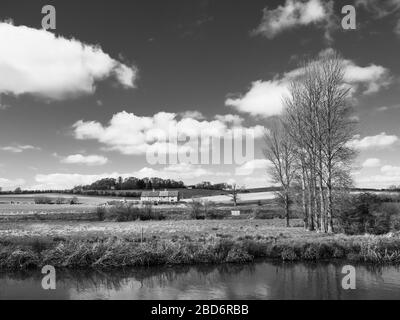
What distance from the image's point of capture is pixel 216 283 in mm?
16562

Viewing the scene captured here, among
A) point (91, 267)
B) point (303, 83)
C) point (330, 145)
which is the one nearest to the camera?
point (91, 267)

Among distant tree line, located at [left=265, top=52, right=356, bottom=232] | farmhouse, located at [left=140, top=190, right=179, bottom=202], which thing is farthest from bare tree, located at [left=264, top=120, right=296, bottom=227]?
farmhouse, located at [left=140, top=190, right=179, bottom=202]

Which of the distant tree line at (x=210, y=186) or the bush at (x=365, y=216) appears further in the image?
the distant tree line at (x=210, y=186)

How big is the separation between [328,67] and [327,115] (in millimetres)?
3609

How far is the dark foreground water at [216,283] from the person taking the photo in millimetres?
14828

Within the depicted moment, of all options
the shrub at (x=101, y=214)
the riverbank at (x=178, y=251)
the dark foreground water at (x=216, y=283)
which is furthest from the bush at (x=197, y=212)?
the dark foreground water at (x=216, y=283)

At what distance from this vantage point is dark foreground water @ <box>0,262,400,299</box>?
14828mm

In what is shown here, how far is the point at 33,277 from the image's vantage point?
17938 millimetres

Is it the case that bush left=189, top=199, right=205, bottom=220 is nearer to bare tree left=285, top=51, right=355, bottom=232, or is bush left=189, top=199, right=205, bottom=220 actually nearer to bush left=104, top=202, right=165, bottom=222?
bush left=104, top=202, right=165, bottom=222

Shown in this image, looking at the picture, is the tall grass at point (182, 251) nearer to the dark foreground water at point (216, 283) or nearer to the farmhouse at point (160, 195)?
the dark foreground water at point (216, 283)

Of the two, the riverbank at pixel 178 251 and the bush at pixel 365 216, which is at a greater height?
the bush at pixel 365 216

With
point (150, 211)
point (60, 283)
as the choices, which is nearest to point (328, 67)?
point (60, 283)

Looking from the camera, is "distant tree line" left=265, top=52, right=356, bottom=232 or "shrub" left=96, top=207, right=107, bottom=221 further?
"shrub" left=96, top=207, right=107, bottom=221
